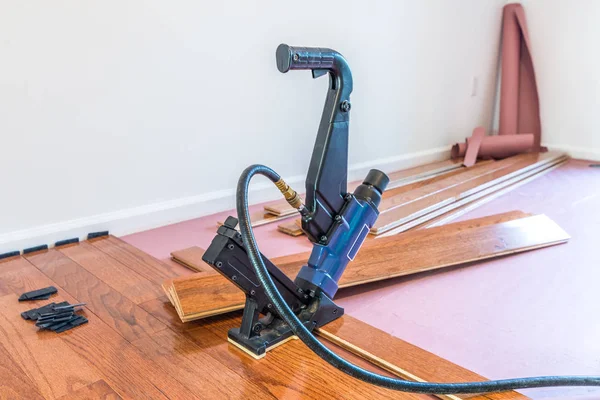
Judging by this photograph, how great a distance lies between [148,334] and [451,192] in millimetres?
1768

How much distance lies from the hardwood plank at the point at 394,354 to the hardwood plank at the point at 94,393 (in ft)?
1.65

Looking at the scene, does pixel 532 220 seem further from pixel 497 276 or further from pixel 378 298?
pixel 378 298

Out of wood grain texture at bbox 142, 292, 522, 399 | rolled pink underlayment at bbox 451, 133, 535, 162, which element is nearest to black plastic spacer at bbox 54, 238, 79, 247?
wood grain texture at bbox 142, 292, 522, 399

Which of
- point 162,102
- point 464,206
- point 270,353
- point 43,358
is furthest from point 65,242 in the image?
point 464,206

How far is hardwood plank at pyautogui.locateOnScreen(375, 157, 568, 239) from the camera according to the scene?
83.8 inches

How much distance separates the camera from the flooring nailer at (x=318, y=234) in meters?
1.08

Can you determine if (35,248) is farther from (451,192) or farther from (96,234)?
(451,192)

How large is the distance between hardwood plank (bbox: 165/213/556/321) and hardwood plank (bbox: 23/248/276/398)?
0.28 ft

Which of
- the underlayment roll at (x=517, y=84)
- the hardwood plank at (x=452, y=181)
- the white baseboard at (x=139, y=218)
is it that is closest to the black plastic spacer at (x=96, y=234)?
the white baseboard at (x=139, y=218)

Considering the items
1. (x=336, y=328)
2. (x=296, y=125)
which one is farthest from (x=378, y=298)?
(x=296, y=125)

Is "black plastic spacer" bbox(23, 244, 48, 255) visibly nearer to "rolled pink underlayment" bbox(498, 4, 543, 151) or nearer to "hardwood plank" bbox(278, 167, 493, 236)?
"hardwood plank" bbox(278, 167, 493, 236)

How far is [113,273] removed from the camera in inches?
64.3

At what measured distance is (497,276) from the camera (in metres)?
1.66

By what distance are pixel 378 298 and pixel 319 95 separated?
1410mm
